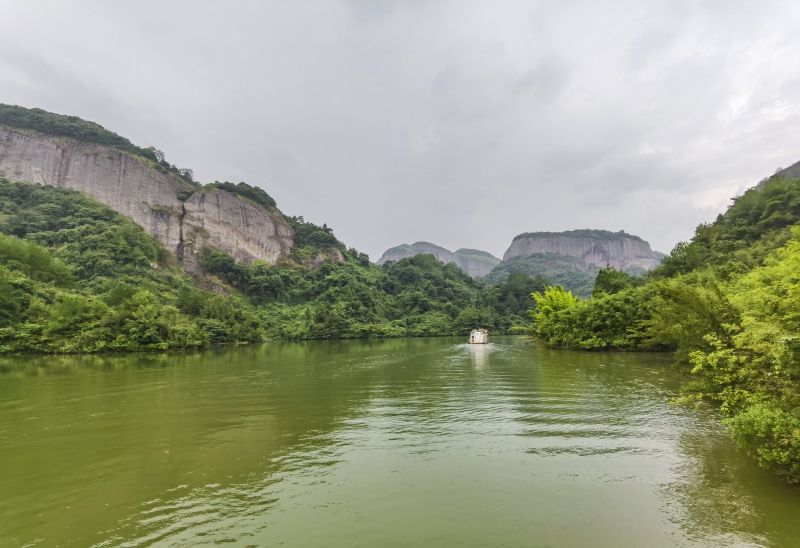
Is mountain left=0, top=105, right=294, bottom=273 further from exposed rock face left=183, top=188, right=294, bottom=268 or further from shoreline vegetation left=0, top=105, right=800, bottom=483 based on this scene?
shoreline vegetation left=0, top=105, right=800, bottom=483

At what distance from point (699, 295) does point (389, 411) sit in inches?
563

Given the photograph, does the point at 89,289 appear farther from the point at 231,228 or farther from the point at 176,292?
the point at 231,228

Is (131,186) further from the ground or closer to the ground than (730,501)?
further from the ground

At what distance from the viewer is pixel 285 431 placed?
1248cm

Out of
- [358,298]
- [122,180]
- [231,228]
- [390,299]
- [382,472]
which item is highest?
[122,180]

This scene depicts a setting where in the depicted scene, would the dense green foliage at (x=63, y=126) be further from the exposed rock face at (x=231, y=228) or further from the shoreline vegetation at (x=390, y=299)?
the exposed rock face at (x=231, y=228)

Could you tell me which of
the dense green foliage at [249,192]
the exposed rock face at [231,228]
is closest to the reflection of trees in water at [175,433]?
the exposed rock face at [231,228]

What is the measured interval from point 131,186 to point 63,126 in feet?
79.6

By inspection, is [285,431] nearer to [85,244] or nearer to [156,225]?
[85,244]

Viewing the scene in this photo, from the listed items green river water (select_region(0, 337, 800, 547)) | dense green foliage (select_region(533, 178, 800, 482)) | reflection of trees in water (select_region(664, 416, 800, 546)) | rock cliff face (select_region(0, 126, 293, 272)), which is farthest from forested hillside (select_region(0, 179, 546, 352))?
reflection of trees in water (select_region(664, 416, 800, 546))

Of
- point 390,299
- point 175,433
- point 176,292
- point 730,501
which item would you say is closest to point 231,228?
point 176,292

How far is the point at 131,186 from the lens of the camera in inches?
3984

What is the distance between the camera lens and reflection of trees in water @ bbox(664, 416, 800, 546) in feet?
19.5

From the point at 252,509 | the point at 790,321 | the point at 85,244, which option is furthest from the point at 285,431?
the point at 85,244
